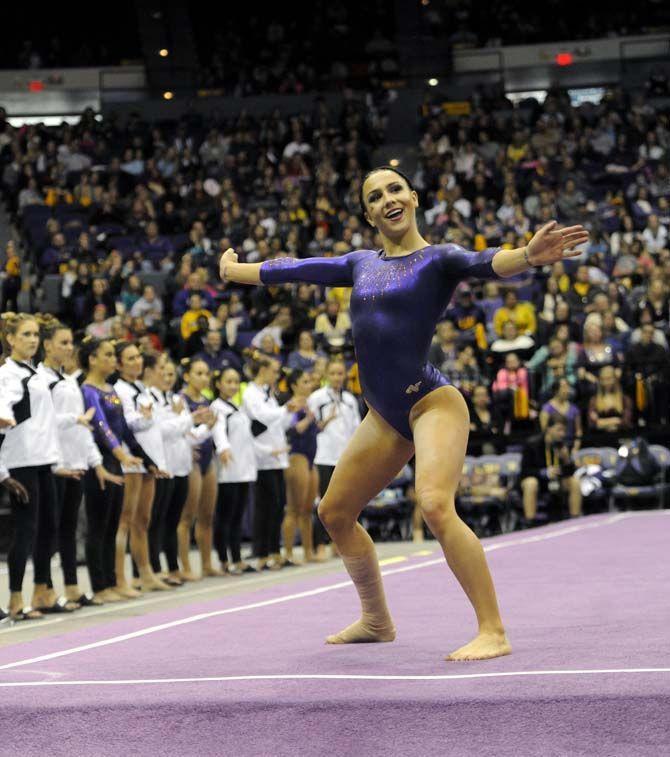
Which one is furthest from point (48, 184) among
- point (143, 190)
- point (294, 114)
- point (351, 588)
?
point (351, 588)

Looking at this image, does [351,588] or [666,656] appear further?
[351,588]

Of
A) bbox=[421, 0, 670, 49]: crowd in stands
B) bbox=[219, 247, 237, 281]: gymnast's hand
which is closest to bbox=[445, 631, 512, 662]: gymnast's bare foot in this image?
bbox=[219, 247, 237, 281]: gymnast's hand

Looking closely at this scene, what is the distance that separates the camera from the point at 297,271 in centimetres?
516

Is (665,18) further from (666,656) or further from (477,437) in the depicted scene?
(666,656)

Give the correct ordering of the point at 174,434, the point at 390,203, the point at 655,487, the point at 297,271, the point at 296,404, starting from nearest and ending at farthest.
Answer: the point at 390,203 < the point at 297,271 < the point at 174,434 < the point at 296,404 < the point at 655,487

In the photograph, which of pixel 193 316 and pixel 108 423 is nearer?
pixel 108 423

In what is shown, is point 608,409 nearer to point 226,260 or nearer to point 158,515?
point 158,515

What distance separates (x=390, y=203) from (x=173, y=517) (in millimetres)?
5391

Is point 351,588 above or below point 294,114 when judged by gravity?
below

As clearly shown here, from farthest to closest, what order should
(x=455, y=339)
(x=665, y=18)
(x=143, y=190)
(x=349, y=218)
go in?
(x=665, y=18)
(x=143, y=190)
(x=349, y=218)
(x=455, y=339)

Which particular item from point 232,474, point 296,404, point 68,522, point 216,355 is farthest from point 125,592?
point 216,355

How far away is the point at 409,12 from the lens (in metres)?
26.3

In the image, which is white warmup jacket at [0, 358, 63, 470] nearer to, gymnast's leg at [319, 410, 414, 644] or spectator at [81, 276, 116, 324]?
gymnast's leg at [319, 410, 414, 644]

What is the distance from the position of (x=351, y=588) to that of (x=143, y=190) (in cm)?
1425
